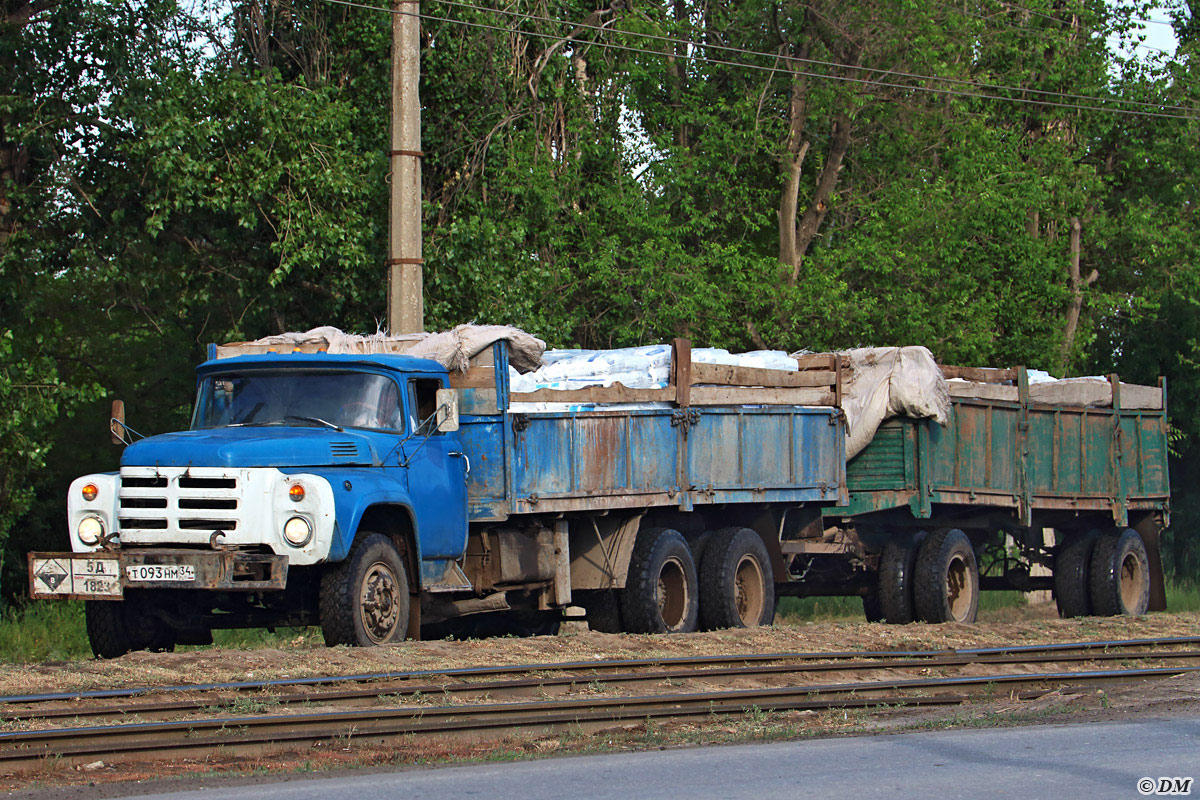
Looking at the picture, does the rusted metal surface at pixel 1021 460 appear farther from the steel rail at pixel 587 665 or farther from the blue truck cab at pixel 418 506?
the steel rail at pixel 587 665

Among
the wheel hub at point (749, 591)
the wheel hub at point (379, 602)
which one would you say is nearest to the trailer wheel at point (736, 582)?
the wheel hub at point (749, 591)

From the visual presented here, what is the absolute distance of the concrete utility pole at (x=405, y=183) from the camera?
17.2m

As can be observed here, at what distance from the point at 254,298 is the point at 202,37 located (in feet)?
12.2

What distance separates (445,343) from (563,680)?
12.9 feet

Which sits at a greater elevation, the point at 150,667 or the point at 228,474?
the point at 228,474

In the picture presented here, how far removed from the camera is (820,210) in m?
30.3

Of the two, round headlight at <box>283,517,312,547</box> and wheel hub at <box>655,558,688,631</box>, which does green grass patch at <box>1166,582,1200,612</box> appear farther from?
round headlight at <box>283,517,312,547</box>

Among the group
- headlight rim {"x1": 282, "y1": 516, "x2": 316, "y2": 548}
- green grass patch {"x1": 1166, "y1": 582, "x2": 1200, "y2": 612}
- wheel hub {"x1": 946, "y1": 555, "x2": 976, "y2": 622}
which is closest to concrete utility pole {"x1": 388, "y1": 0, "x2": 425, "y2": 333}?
A: headlight rim {"x1": 282, "y1": 516, "x2": 316, "y2": 548}

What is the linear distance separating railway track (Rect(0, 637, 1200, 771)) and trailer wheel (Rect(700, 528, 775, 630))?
9.35 feet

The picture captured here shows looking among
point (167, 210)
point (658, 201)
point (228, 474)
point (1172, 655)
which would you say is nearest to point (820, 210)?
point (658, 201)

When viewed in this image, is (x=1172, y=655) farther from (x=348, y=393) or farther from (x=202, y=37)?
(x=202, y=37)

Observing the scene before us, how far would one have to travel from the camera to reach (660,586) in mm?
15992

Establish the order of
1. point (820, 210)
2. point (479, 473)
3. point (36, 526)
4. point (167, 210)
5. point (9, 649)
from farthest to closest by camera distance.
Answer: point (820, 210) < point (36, 526) < point (167, 210) < point (9, 649) < point (479, 473)

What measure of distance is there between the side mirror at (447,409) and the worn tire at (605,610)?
3.41 meters
